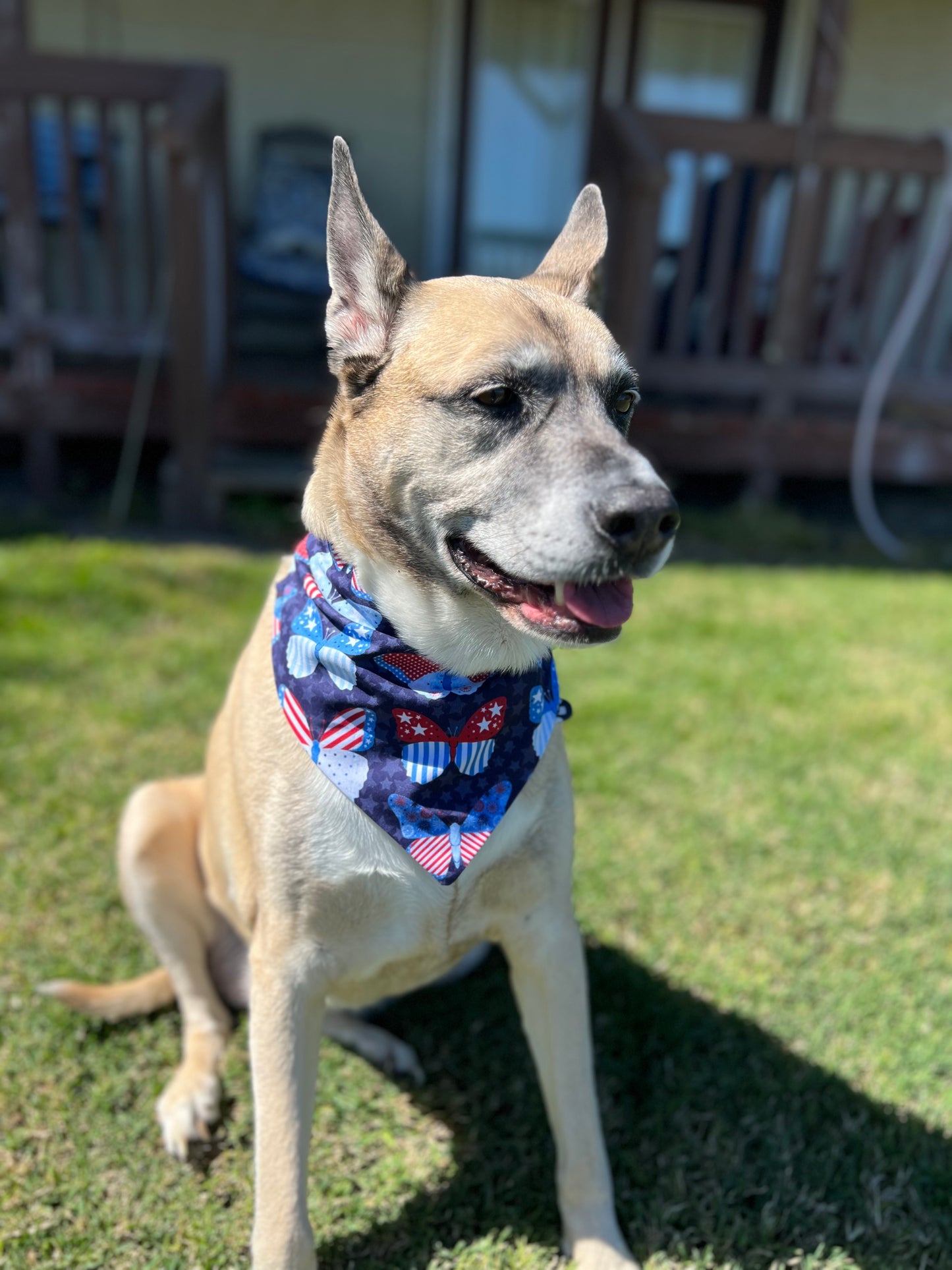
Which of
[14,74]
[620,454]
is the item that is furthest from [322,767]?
[14,74]

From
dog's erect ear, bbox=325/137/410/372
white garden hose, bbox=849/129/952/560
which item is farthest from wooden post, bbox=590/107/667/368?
dog's erect ear, bbox=325/137/410/372

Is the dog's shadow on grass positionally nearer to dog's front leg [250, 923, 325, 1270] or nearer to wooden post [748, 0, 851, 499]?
dog's front leg [250, 923, 325, 1270]

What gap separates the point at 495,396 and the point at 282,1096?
4.41 ft

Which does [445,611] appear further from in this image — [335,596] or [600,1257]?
[600,1257]

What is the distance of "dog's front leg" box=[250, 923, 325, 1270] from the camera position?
6.01 ft

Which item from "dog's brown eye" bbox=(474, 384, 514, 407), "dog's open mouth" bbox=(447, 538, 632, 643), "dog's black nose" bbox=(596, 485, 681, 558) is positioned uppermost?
"dog's brown eye" bbox=(474, 384, 514, 407)

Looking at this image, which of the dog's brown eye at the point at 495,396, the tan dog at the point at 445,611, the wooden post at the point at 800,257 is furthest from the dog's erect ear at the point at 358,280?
the wooden post at the point at 800,257

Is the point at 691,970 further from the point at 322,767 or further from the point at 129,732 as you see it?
the point at 129,732

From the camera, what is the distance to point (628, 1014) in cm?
265

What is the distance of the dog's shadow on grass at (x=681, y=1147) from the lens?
2055mm

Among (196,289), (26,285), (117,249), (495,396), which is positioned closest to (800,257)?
(196,289)

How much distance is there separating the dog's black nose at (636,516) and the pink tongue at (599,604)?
111 mm

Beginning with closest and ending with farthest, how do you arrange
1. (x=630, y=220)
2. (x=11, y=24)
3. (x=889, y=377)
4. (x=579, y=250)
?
(x=579, y=250) < (x=630, y=220) < (x=11, y=24) < (x=889, y=377)

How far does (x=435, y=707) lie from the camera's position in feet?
6.16
